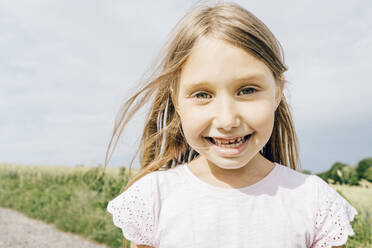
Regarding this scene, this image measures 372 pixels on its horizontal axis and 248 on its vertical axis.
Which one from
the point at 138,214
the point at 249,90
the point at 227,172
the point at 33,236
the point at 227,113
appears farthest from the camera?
the point at 33,236

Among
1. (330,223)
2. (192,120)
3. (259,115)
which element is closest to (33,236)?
(192,120)

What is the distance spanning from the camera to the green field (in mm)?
3943

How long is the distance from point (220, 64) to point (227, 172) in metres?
0.70

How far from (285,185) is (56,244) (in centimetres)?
561

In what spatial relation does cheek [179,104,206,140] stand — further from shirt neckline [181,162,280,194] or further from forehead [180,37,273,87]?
shirt neckline [181,162,280,194]

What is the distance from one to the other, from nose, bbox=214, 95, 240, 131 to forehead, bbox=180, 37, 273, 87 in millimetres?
112

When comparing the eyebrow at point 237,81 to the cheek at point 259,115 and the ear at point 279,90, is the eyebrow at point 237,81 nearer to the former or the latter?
the cheek at point 259,115

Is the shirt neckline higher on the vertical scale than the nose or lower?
lower

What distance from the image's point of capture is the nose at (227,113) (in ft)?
6.61

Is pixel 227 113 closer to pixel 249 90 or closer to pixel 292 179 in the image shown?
pixel 249 90

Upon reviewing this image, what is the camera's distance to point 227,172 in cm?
238

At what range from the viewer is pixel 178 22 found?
8.48ft

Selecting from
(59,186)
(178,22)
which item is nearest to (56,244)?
(59,186)

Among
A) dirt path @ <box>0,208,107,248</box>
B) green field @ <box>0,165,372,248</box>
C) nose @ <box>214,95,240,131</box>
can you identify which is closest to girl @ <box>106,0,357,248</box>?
nose @ <box>214,95,240,131</box>
